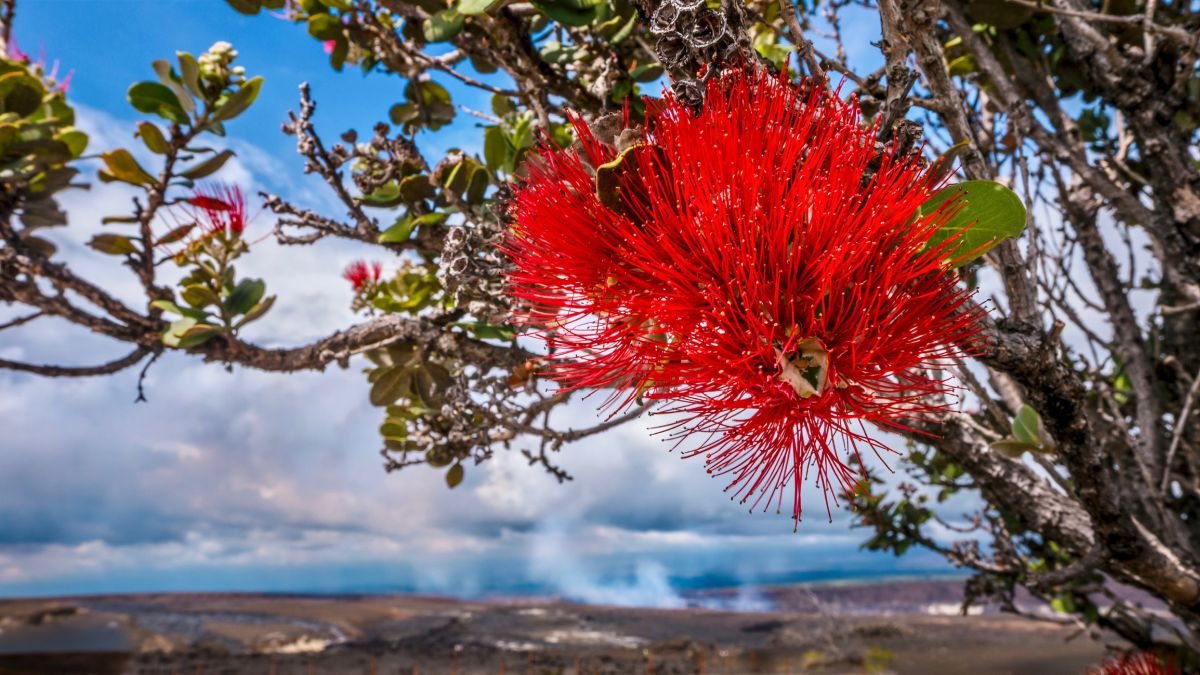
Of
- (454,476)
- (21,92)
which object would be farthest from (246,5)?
(454,476)

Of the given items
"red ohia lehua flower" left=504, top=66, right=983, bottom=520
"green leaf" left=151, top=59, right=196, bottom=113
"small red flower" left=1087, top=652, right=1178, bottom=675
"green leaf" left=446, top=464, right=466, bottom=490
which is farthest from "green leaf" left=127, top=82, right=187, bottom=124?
"small red flower" left=1087, top=652, right=1178, bottom=675

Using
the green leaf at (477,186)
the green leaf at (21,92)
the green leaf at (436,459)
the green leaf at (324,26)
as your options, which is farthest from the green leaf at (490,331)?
the green leaf at (21,92)

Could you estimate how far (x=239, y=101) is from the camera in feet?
4.98

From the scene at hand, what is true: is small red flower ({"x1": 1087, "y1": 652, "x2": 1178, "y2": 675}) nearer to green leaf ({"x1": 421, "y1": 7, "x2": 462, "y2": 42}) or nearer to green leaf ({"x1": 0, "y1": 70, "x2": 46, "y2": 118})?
green leaf ({"x1": 421, "y1": 7, "x2": 462, "y2": 42})

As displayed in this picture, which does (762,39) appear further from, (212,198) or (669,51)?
(212,198)

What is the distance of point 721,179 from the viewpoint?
0.57 metres

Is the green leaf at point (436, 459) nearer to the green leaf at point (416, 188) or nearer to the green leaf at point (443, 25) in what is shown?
the green leaf at point (416, 188)

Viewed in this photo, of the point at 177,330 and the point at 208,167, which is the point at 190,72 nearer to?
the point at 208,167

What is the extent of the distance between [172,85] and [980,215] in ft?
5.18

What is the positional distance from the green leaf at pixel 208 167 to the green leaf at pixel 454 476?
90cm

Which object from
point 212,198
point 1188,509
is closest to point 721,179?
point 212,198

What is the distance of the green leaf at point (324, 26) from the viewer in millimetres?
1527

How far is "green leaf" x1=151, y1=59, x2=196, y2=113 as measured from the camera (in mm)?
1454

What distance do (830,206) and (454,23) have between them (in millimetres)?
820
